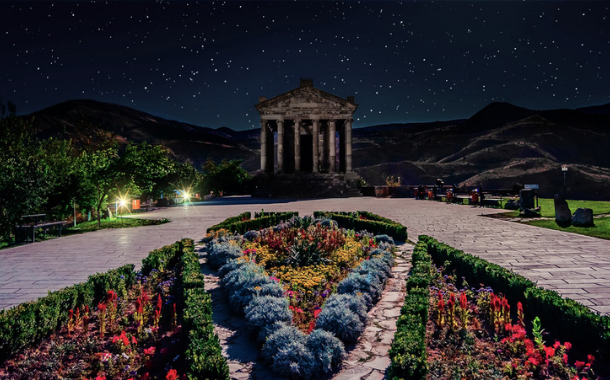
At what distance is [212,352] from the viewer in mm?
4211

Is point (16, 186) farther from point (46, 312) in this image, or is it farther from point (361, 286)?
point (361, 286)

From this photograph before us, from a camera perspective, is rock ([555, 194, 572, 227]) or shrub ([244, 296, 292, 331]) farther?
rock ([555, 194, 572, 227])

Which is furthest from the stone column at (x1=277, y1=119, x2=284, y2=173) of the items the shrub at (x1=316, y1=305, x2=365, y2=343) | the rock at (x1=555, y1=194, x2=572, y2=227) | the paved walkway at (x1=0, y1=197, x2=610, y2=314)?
the shrub at (x1=316, y1=305, x2=365, y2=343)

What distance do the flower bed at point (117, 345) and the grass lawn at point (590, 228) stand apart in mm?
13788

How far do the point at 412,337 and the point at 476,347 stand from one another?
1.19 m

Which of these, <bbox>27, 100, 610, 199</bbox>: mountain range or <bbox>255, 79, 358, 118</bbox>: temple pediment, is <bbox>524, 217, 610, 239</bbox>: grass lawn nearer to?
<bbox>255, 79, 358, 118</bbox>: temple pediment

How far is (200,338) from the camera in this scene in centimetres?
466

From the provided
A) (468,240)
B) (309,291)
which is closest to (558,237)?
(468,240)

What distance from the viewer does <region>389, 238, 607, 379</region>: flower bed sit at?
4.17 m

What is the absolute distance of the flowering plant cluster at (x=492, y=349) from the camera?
4258mm

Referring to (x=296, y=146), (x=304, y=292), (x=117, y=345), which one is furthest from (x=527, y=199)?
(x=296, y=146)

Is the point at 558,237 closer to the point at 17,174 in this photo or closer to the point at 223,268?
the point at 223,268

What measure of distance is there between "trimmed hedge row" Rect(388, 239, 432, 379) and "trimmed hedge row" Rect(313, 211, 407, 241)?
19.0 feet

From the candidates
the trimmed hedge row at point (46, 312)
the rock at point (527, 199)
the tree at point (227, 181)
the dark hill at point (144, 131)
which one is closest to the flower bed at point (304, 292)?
the trimmed hedge row at point (46, 312)
